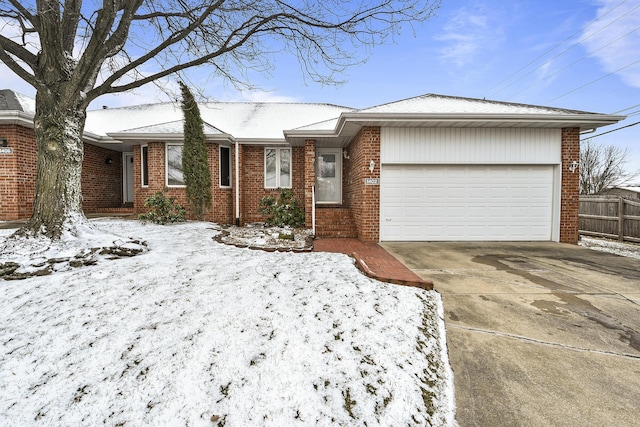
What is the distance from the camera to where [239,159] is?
10789 mm

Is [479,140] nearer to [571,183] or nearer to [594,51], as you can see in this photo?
[571,183]

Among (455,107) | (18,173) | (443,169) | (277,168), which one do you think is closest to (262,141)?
(277,168)

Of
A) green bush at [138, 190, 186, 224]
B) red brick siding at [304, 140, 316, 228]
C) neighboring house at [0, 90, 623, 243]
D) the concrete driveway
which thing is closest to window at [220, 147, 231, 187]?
green bush at [138, 190, 186, 224]

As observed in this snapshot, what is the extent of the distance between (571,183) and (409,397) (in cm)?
811

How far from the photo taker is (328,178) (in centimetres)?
1080

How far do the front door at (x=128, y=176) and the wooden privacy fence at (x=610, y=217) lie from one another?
17164 millimetres

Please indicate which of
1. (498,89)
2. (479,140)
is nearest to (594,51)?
(498,89)

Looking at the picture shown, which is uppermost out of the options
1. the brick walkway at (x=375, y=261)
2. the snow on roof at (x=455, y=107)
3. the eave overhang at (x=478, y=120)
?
the snow on roof at (x=455, y=107)

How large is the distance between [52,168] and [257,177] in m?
6.67

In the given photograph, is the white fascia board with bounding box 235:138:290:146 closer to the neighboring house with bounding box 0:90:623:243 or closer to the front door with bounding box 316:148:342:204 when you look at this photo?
the neighboring house with bounding box 0:90:623:243

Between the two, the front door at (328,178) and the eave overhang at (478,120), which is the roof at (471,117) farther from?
the front door at (328,178)

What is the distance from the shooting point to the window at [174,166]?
403 inches

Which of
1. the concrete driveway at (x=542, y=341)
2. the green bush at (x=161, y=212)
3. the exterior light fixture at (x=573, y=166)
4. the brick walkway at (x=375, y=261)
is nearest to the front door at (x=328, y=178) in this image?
the brick walkway at (x=375, y=261)

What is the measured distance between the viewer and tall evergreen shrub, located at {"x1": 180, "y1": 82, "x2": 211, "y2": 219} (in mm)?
9141
